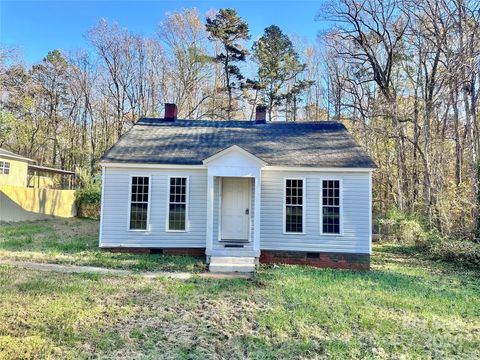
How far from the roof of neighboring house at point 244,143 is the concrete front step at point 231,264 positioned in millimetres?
3034

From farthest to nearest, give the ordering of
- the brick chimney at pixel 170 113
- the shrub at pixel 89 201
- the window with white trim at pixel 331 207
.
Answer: the shrub at pixel 89 201 < the brick chimney at pixel 170 113 < the window with white trim at pixel 331 207

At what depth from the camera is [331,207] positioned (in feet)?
33.9

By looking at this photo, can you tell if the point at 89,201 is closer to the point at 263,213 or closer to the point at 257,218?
the point at 263,213

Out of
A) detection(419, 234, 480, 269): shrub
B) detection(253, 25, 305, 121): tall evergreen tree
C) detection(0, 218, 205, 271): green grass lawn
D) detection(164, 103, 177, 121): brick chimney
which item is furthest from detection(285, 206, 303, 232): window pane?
detection(253, 25, 305, 121): tall evergreen tree

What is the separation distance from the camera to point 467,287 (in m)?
7.98

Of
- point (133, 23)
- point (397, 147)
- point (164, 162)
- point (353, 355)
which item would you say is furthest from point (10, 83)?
point (353, 355)

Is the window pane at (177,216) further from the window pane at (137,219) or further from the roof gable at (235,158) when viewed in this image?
the roof gable at (235,158)

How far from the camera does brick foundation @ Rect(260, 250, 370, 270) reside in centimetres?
1010

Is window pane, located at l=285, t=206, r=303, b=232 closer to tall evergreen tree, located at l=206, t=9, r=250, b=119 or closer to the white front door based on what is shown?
the white front door

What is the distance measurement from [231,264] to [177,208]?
264 centimetres

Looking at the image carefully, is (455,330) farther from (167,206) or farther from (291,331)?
(167,206)

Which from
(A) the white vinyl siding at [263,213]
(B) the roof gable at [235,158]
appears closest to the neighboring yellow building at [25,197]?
(A) the white vinyl siding at [263,213]

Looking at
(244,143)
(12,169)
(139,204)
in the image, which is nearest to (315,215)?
(244,143)

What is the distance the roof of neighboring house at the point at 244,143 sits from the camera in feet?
34.8
